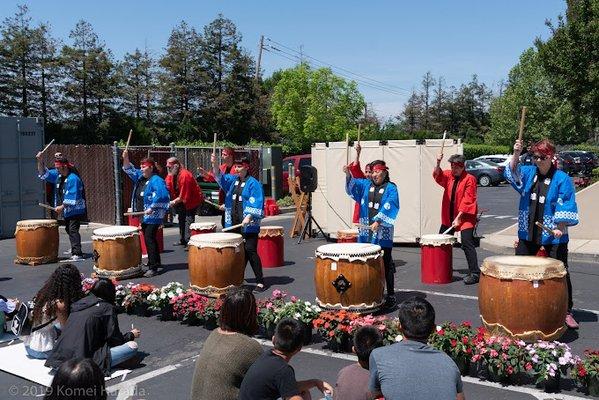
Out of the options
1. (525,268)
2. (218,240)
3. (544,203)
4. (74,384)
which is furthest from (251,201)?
(74,384)

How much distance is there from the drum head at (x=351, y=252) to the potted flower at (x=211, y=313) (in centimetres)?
132

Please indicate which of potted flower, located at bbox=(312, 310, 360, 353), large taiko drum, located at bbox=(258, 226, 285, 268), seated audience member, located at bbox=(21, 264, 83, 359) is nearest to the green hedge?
large taiko drum, located at bbox=(258, 226, 285, 268)

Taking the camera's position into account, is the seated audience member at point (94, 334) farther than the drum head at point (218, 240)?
No

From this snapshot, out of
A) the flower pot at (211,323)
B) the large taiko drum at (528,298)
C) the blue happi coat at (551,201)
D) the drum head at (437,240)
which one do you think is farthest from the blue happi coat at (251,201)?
the large taiko drum at (528,298)

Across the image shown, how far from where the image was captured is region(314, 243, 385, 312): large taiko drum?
7.18 m

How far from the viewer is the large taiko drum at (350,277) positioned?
23.6ft

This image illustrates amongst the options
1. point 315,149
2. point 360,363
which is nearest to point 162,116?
point 315,149

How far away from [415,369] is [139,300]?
5219 millimetres

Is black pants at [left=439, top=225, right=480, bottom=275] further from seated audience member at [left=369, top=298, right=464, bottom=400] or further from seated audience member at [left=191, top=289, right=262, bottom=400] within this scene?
seated audience member at [left=369, top=298, right=464, bottom=400]

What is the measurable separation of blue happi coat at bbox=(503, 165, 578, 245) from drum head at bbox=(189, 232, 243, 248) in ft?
11.5

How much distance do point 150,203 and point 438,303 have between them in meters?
4.80

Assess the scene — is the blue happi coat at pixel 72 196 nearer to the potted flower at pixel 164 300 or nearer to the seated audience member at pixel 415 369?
the potted flower at pixel 164 300

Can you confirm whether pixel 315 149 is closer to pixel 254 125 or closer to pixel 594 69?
pixel 594 69

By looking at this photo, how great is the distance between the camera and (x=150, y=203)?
33.2ft
